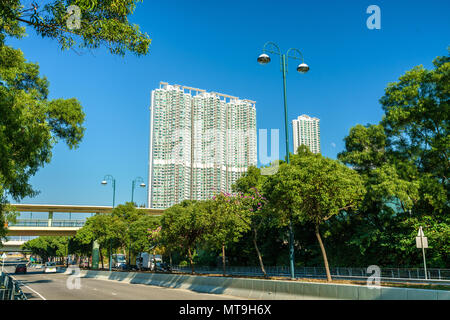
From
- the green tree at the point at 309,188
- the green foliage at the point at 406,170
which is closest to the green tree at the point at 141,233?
the green foliage at the point at 406,170

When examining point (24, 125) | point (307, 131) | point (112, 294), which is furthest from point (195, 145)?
point (24, 125)

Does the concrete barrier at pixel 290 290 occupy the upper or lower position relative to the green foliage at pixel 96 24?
lower

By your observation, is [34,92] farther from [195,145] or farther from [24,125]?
[195,145]

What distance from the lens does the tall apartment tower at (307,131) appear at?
96.1m

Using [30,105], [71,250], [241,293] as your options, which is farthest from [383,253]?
[71,250]

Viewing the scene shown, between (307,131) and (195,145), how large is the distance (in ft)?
109

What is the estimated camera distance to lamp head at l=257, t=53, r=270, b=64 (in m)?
18.5

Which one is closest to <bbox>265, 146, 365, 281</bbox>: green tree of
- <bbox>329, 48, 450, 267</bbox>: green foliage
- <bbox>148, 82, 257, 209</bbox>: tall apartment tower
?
<bbox>329, 48, 450, 267</bbox>: green foliage

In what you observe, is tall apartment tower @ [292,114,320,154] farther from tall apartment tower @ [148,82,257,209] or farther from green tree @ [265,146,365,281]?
green tree @ [265,146,365,281]

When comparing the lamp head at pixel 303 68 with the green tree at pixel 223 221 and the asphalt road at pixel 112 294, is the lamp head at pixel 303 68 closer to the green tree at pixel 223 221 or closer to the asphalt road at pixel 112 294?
the asphalt road at pixel 112 294

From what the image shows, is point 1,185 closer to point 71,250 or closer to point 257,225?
point 257,225

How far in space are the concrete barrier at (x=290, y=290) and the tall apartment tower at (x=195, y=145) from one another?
77238 mm
